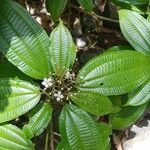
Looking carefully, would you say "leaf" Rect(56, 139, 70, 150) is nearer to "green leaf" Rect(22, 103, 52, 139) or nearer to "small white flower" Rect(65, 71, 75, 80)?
"green leaf" Rect(22, 103, 52, 139)

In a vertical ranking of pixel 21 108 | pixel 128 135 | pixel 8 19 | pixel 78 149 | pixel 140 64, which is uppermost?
pixel 8 19

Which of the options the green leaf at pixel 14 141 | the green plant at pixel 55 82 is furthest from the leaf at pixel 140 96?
the green leaf at pixel 14 141

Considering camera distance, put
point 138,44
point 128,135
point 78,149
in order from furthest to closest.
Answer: point 128,135 → point 138,44 → point 78,149

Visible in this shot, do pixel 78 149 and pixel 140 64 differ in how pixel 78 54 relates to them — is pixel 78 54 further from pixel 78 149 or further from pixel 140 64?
pixel 78 149

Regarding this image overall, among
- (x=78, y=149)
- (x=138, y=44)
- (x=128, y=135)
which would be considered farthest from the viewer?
(x=128, y=135)

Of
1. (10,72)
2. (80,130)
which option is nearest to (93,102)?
(80,130)

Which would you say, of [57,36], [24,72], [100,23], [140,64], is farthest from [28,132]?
[100,23]

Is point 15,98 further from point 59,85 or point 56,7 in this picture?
point 56,7

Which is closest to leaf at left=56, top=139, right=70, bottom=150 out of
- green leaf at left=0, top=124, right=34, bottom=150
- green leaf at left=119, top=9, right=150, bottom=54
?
green leaf at left=0, top=124, right=34, bottom=150
